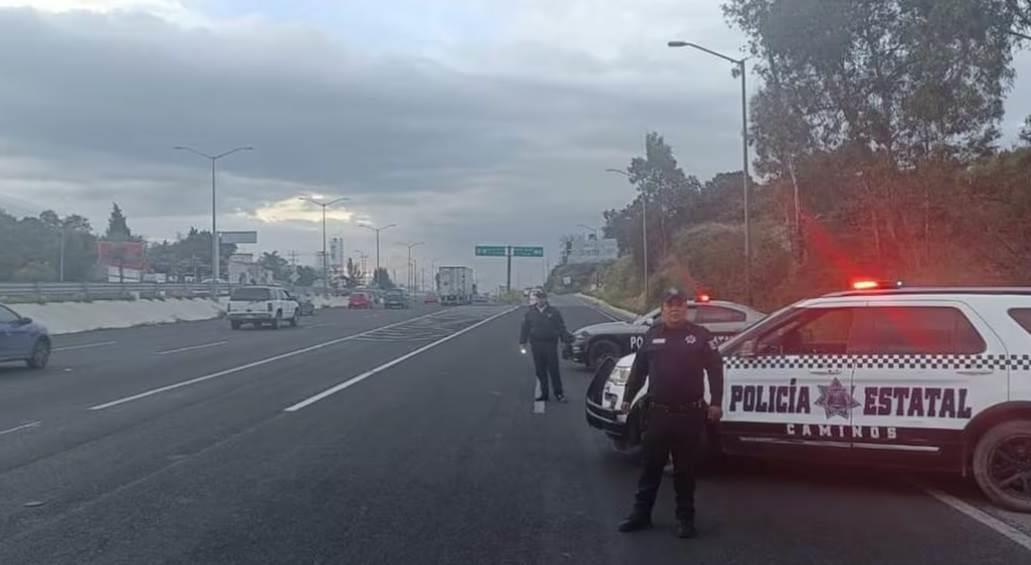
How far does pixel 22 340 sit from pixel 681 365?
18.1 metres

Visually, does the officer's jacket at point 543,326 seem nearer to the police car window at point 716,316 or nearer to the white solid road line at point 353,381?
the white solid road line at point 353,381

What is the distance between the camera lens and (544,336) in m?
16.5

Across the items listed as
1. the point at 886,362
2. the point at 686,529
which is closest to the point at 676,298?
the point at 686,529

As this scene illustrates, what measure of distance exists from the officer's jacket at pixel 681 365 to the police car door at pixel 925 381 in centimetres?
191

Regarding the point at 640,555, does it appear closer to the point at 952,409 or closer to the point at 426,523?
the point at 426,523

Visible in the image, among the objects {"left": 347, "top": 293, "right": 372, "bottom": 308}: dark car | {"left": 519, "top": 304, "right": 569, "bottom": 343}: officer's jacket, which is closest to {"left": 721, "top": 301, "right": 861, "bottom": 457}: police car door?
{"left": 519, "top": 304, "right": 569, "bottom": 343}: officer's jacket

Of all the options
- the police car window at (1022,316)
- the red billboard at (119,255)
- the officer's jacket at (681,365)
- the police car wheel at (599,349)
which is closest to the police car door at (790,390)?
the police car window at (1022,316)

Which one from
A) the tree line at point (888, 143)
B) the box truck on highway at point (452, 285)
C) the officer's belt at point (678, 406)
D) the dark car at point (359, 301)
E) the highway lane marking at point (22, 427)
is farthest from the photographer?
the box truck on highway at point (452, 285)

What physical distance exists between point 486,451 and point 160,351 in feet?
62.9

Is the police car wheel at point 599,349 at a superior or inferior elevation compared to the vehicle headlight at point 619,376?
inferior

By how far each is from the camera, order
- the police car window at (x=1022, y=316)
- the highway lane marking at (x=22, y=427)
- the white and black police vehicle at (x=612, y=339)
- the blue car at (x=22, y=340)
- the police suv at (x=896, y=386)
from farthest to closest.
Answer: the blue car at (x=22, y=340), the white and black police vehicle at (x=612, y=339), the highway lane marking at (x=22, y=427), the police car window at (x=1022, y=316), the police suv at (x=896, y=386)

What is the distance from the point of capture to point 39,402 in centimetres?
1655

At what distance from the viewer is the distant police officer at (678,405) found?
25.4 feet

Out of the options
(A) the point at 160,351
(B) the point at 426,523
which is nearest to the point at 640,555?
(B) the point at 426,523
